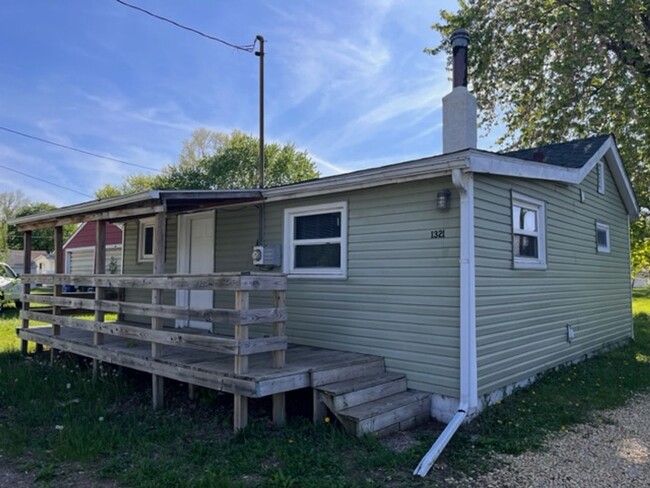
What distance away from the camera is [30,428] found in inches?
187

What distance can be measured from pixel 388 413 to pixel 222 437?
1.66 m

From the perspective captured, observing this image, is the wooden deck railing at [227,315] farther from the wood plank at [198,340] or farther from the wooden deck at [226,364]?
the wooden deck at [226,364]

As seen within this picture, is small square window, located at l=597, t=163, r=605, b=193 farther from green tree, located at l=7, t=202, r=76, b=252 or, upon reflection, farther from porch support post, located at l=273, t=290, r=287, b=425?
green tree, located at l=7, t=202, r=76, b=252

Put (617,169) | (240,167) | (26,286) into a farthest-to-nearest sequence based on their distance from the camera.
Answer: (240,167) < (617,169) < (26,286)

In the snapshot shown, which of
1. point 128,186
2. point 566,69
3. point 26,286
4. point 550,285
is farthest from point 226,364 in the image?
point 128,186

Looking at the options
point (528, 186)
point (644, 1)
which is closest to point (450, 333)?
point (528, 186)

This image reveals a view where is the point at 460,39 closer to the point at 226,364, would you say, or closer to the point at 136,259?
the point at 226,364

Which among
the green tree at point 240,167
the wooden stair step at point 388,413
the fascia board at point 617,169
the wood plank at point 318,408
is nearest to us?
the wooden stair step at point 388,413

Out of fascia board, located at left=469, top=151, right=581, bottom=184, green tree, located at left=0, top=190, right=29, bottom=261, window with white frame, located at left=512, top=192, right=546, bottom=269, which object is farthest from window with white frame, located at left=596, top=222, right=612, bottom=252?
green tree, located at left=0, top=190, right=29, bottom=261

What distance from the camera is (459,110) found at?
689cm

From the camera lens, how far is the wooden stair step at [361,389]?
14.5 feet

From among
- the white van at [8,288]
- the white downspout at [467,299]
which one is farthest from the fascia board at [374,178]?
the white van at [8,288]

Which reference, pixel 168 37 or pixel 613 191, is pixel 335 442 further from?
pixel 168 37

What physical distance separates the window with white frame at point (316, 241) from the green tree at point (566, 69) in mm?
9489
